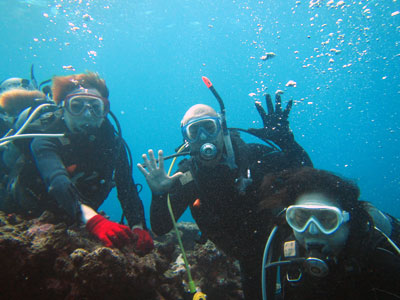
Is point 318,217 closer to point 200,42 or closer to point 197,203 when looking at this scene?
point 197,203

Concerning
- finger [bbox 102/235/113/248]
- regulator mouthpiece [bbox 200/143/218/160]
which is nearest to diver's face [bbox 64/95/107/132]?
regulator mouthpiece [bbox 200/143/218/160]

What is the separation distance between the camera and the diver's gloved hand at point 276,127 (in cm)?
479

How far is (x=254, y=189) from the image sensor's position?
3.45 metres

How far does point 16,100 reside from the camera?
4336 millimetres

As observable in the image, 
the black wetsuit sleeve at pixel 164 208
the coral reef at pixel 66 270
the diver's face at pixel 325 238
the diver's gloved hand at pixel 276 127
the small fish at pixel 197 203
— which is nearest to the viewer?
the coral reef at pixel 66 270

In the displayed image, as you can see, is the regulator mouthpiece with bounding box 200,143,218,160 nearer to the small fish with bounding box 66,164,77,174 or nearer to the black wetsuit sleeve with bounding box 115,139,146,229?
the black wetsuit sleeve with bounding box 115,139,146,229

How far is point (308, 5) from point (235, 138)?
35187mm

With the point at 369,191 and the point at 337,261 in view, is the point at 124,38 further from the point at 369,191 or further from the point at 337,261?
the point at 369,191

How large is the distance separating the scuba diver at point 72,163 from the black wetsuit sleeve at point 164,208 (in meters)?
0.33

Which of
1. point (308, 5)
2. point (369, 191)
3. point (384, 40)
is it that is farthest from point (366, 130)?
point (308, 5)

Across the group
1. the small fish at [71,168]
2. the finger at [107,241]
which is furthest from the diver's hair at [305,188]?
the small fish at [71,168]

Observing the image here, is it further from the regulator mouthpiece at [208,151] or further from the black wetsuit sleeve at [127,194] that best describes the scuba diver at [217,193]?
the black wetsuit sleeve at [127,194]

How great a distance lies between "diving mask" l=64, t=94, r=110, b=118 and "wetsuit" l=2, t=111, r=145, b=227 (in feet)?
0.96

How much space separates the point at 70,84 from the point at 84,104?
2.41ft
